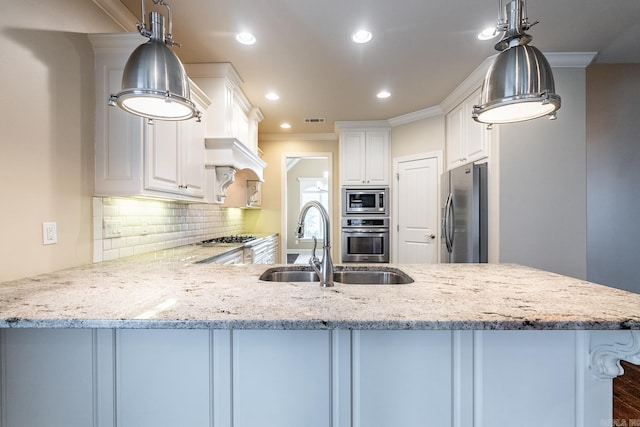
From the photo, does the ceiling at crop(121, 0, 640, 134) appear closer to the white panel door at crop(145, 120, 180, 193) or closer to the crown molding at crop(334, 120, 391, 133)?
the white panel door at crop(145, 120, 180, 193)

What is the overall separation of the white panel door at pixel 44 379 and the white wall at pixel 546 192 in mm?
2979

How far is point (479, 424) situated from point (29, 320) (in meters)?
1.44

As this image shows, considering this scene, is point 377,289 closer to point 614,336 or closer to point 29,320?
point 614,336

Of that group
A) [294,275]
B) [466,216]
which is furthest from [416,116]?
[294,275]

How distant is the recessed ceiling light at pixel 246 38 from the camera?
7.32 feet

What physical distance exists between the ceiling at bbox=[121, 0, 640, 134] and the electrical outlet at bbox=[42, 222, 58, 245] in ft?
4.86

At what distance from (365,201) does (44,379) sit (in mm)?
3883

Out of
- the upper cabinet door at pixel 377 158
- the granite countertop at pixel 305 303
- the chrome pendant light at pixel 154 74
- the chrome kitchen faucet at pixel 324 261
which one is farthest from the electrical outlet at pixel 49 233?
the upper cabinet door at pixel 377 158

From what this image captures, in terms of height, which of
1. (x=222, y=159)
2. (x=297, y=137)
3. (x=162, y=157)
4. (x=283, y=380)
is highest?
(x=297, y=137)

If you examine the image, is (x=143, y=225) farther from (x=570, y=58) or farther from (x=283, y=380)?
(x=570, y=58)

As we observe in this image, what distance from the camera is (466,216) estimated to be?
2.93m

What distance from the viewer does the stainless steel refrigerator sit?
9.29 ft

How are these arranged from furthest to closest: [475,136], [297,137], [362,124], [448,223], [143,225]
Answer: [297,137] < [362,124] < [448,223] < [475,136] < [143,225]

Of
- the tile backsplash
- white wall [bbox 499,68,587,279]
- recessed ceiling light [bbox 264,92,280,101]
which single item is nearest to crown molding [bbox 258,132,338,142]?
recessed ceiling light [bbox 264,92,280,101]
